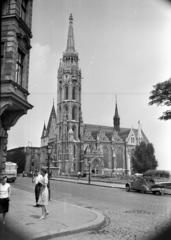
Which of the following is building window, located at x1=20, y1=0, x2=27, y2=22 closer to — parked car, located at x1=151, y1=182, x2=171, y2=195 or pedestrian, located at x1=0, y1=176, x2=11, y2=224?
pedestrian, located at x1=0, y1=176, x2=11, y2=224

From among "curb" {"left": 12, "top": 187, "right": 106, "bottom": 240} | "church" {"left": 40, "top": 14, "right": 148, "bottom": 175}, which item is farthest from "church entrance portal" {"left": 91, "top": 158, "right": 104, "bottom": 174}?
"curb" {"left": 12, "top": 187, "right": 106, "bottom": 240}

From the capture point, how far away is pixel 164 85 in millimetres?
17891

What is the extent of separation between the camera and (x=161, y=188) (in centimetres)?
2277

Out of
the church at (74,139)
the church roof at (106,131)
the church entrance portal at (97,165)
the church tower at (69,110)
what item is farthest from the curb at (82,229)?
the church roof at (106,131)

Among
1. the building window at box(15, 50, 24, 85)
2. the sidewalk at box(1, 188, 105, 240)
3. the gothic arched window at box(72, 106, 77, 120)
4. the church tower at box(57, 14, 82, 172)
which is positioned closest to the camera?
the sidewalk at box(1, 188, 105, 240)

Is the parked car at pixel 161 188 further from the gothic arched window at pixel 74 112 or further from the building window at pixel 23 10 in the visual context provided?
the gothic arched window at pixel 74 112

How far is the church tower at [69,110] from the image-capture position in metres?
83.0

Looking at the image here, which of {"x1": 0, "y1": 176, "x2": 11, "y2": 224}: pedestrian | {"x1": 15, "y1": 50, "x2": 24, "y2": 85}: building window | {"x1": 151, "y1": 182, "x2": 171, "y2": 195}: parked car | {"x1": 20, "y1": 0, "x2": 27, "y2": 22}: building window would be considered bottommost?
{"x1": 151, "y1": 182, "x2": 171, "y2": 195}: parked car

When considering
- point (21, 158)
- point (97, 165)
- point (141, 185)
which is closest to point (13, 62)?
point (141, 185)

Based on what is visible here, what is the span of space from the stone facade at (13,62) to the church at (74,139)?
65.3 metres

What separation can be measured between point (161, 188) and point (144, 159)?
50.8 m

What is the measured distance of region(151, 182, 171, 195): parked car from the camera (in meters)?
22.6

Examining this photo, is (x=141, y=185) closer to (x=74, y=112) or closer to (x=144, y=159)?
(x=144, y=159)

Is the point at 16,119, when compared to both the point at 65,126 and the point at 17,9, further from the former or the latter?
the point at 65,126
